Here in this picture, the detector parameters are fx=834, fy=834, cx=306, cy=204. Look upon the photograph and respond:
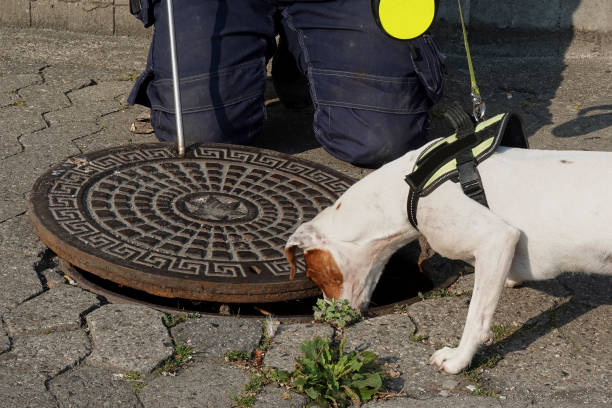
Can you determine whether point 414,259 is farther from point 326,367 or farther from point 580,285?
point 326,367

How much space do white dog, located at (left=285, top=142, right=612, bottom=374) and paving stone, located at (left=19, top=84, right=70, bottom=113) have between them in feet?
6.85

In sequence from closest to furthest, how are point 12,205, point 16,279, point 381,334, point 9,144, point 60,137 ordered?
point 381,334, point 16,279, point 12,205, point 9,144, point 60,137

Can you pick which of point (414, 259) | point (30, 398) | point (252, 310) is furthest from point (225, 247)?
point (30, 398)

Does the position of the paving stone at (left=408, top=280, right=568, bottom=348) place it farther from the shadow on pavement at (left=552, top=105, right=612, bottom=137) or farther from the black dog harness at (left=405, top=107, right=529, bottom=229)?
the shadow on pavement at (left=552, top=105, right=612, bottom=137)

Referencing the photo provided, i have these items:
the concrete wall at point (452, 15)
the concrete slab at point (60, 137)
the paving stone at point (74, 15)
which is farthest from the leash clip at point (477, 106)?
the paving stone at point (74, 15)

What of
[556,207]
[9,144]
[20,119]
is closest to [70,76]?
[20,119]

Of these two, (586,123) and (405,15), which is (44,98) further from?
(586,123)

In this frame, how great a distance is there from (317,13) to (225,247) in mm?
1443

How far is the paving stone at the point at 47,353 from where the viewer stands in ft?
7.18

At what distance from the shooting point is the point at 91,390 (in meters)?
2.12

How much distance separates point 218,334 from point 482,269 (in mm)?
768

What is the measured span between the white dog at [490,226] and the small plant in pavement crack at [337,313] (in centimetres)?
4

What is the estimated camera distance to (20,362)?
2.21 metres

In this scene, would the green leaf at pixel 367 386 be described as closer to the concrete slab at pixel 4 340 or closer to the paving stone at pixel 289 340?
the paving stone at pixel 289 340
